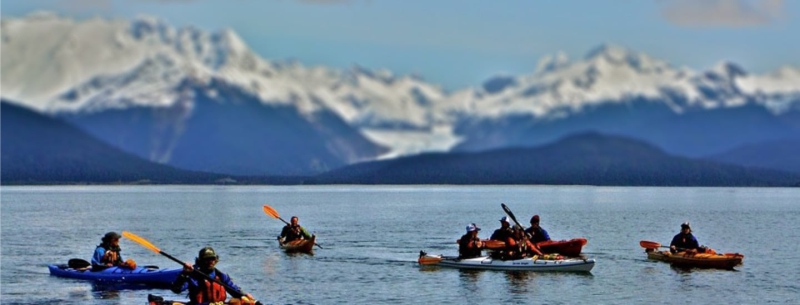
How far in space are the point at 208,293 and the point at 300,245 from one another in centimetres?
4308

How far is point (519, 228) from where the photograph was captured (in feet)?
235

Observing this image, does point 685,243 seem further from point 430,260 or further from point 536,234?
point 430,260

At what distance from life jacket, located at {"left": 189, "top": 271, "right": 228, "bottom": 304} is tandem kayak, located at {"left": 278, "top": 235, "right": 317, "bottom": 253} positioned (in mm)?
41835

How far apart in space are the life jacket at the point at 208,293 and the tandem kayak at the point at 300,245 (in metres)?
41.8

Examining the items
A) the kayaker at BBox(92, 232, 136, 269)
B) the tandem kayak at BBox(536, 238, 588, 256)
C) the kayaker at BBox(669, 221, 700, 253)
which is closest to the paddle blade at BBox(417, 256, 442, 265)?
the tandem kayak at BBox(536, 238, 588, 256)

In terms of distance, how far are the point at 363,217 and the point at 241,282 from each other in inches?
3363

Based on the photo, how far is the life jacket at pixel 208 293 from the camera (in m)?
45.4

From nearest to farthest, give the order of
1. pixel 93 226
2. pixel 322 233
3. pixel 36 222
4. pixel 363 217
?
pixel 322 233 < pixel 93 226 < pixel 36 222 < pixel 363 217

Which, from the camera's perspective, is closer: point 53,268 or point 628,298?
point 628,298

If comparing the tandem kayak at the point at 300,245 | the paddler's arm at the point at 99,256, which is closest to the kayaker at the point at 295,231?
the tandem kayak at the point at 300,245

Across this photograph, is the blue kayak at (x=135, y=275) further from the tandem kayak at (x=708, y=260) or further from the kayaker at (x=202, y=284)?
the tandem kayak at (x=708, y=260)

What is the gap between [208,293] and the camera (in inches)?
1794

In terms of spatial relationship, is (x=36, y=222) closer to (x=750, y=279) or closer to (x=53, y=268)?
(x=53, y=268)

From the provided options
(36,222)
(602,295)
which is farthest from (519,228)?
(36,222)
